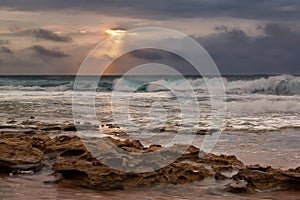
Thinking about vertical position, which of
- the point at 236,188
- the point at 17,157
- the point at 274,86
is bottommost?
the point at 236,188

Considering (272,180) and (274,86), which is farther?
(274,86)

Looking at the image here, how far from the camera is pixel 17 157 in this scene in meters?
7.43

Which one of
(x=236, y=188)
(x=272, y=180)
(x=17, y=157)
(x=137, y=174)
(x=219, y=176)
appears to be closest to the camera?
(x=236, y=188)

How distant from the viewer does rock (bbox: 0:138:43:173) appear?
722 cm

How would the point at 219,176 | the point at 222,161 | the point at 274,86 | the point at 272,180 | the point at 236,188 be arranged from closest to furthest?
1. the point at 236,188
2. the point at 272,180
3. the point at 219,176
4. the point at 222,161
5. the point at 274,86

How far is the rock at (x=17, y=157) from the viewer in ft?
23.7

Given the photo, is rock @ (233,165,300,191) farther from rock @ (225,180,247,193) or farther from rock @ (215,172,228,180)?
rock @ (215,172,228,180)

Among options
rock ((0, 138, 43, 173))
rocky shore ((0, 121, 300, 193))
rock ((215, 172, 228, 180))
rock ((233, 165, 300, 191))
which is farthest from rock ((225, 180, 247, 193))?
rock ((0, 138, 43, 173))

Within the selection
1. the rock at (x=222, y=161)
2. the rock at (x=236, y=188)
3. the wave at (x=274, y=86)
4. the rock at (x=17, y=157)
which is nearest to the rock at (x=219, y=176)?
the rock at (x=236, y=188)

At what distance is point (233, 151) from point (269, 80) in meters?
33.3

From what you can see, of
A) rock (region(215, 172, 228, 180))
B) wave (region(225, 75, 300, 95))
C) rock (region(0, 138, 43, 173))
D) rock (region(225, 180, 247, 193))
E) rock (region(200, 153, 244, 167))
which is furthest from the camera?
wave (region(225, 75, 300, 95))

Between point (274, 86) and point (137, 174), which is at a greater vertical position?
point (274, 86)

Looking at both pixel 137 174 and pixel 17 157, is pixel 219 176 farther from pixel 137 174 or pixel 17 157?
pixel 17 157

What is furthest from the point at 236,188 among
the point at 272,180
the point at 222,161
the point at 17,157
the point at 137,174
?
the point at 17,157
